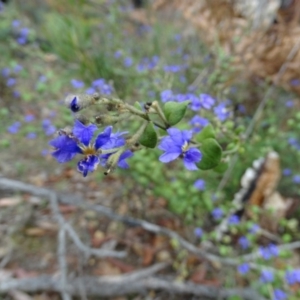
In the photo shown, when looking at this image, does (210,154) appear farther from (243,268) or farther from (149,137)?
(243,268)

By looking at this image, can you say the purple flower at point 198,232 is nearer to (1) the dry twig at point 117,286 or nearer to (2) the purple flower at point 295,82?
(1) the dry twig at point 117,286

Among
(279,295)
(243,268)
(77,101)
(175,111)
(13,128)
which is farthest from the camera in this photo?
(13,128)

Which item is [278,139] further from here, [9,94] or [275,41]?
[9,94]

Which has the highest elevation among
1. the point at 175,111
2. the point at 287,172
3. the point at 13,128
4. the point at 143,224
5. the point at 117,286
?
the point at 13,128

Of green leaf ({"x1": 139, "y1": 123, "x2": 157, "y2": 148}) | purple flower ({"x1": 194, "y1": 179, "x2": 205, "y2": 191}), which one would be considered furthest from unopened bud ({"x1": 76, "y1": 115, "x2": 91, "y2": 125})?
purple flower ({"x1": 194, "y1": 179, "x2": 205, "y2": 191})

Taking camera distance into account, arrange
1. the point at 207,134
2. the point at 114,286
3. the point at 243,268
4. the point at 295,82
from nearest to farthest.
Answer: the point at 207,134
the point at 243,268
the point at 114,286
the point at 295,82

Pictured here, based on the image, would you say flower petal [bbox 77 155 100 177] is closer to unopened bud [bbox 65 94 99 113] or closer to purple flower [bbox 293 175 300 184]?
unopened bud [bbox 65 94 99 113]

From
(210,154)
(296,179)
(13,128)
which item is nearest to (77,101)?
(210,154)

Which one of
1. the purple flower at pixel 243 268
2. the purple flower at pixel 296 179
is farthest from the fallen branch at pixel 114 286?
the purple flower at pixel 296 179
